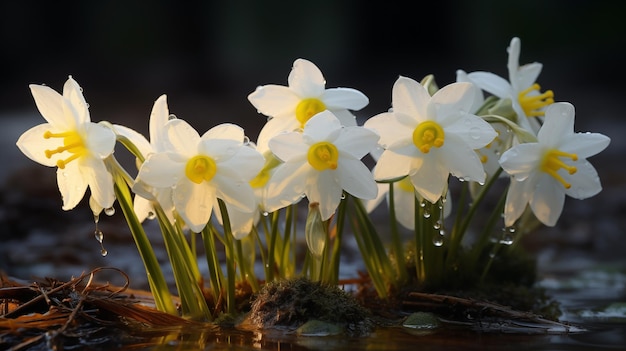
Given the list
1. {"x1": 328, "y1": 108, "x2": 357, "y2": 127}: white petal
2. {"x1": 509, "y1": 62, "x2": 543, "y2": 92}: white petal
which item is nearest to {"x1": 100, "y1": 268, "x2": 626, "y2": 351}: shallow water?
{"x1": 328, "y1": 108, "x2": 357, "y2": 127}: white petal

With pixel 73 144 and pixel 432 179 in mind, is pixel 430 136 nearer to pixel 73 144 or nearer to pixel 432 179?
pixel 432 179

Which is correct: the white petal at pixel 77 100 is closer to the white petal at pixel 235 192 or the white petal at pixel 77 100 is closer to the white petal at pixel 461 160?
the white petal at pixel 235 192

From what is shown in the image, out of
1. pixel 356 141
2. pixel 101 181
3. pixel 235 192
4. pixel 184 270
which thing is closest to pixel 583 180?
pixel 356 141

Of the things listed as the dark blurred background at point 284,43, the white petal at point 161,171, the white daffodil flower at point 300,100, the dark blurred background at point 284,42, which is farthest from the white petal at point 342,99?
the dark blurred background at point 284,42

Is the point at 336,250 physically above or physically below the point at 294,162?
below

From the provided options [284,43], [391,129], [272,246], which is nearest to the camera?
[391,129]
